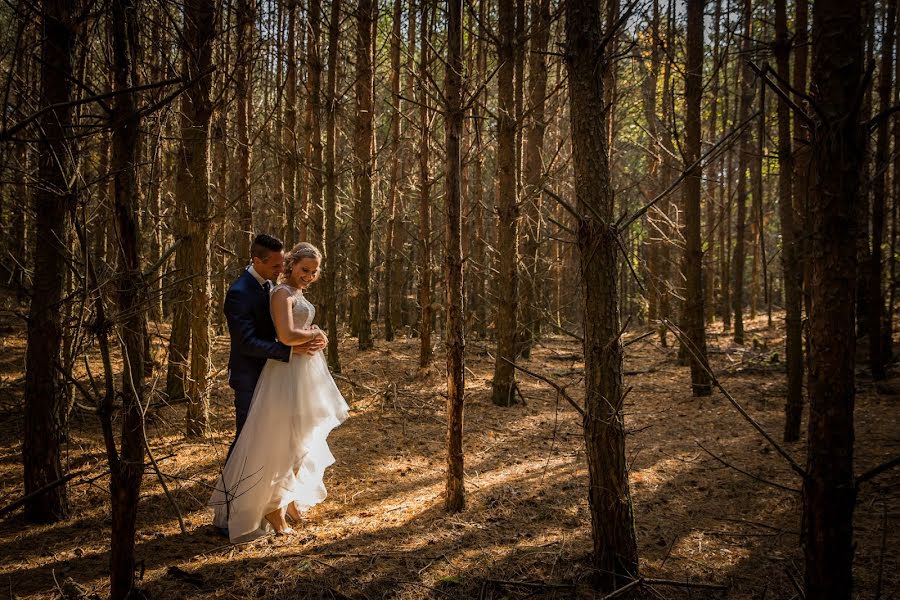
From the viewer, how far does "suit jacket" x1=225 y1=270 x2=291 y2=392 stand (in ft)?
13.4

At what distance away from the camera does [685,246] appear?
8.86m

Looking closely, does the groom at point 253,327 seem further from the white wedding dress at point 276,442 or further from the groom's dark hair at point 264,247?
the white wedding dress at point 276,442

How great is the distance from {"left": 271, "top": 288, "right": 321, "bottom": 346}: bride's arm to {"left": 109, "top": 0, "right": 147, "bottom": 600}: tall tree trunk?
4.70 ft

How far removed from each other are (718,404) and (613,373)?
Answer: 6431 mm

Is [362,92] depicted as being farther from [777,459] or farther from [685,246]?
[777,459]

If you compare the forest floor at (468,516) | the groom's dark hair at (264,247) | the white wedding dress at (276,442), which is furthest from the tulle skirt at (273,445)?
the groom's dark hair at (264,247)

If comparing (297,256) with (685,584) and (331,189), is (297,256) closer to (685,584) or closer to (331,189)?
(685,584)

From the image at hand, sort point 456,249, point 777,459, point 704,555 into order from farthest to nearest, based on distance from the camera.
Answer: point 777,459, point 456,249, point 704,555

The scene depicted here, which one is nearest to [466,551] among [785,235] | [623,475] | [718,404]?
[623,475]

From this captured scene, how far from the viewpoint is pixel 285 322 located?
13.3ft

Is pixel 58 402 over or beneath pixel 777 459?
over

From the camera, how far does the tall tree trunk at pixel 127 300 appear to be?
252cm

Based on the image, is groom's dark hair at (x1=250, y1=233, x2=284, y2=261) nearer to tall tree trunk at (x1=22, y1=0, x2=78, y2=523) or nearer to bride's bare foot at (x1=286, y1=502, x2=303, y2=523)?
tall tree trunk at (x1=22, y1=0, x2=78, y2=523)

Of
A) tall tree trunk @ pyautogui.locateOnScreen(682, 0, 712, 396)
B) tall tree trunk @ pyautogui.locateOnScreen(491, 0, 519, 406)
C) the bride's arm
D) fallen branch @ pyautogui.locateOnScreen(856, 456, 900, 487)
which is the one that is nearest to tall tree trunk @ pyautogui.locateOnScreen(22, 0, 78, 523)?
the bride's arm
